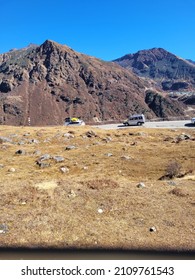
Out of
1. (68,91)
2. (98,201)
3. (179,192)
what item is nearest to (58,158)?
(98,201)

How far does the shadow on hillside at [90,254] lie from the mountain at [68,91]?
104003mm

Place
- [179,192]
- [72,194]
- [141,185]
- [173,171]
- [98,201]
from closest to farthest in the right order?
[98,201] → [179,192] → [72,194] → [141,185] → [173,171]

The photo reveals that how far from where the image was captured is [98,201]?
13898 mm

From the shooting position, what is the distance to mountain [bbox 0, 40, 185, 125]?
392 ft

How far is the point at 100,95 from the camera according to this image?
134625mm

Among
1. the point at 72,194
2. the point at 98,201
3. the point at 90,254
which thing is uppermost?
the point at 72,194

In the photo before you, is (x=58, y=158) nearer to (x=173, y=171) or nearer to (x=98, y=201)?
(x=173, y=171)

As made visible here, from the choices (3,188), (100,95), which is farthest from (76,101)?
(3,188)

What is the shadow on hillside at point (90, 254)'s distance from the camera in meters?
9.45

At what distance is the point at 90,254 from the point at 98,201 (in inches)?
170

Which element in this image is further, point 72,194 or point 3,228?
point 72,194
